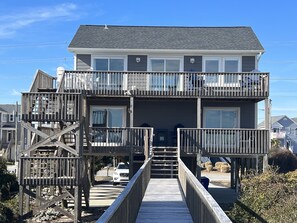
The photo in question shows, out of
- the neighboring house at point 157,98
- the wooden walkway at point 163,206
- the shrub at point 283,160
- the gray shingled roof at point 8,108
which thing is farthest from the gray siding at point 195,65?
the gray shingled roof at point 8,108

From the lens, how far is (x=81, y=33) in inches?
1121

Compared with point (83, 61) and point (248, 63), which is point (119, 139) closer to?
point (83, 61)

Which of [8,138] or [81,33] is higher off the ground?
[81,33]

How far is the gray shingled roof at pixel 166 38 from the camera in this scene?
26.3 metres

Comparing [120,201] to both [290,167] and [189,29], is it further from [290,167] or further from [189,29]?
[290,167]

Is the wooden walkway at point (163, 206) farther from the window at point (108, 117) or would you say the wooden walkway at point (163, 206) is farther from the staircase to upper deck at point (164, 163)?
the window at point (108, 117)

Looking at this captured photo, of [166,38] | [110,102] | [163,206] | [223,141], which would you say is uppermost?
[166,38]

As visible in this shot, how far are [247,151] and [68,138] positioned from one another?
341 inches

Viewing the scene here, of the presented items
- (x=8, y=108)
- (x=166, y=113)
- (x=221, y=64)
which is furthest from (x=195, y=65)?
(x=8, y=108)

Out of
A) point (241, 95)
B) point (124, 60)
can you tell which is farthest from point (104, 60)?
point (241, 95)

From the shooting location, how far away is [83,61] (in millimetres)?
26234

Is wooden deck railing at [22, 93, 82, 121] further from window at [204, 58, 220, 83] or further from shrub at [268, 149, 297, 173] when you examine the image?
shrub at [268, 149, 297, 173]

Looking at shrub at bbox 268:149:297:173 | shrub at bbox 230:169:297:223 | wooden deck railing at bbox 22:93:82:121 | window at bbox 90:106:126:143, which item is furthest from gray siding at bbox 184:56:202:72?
shrub at bbox 268:149:297:173

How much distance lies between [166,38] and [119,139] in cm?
813
